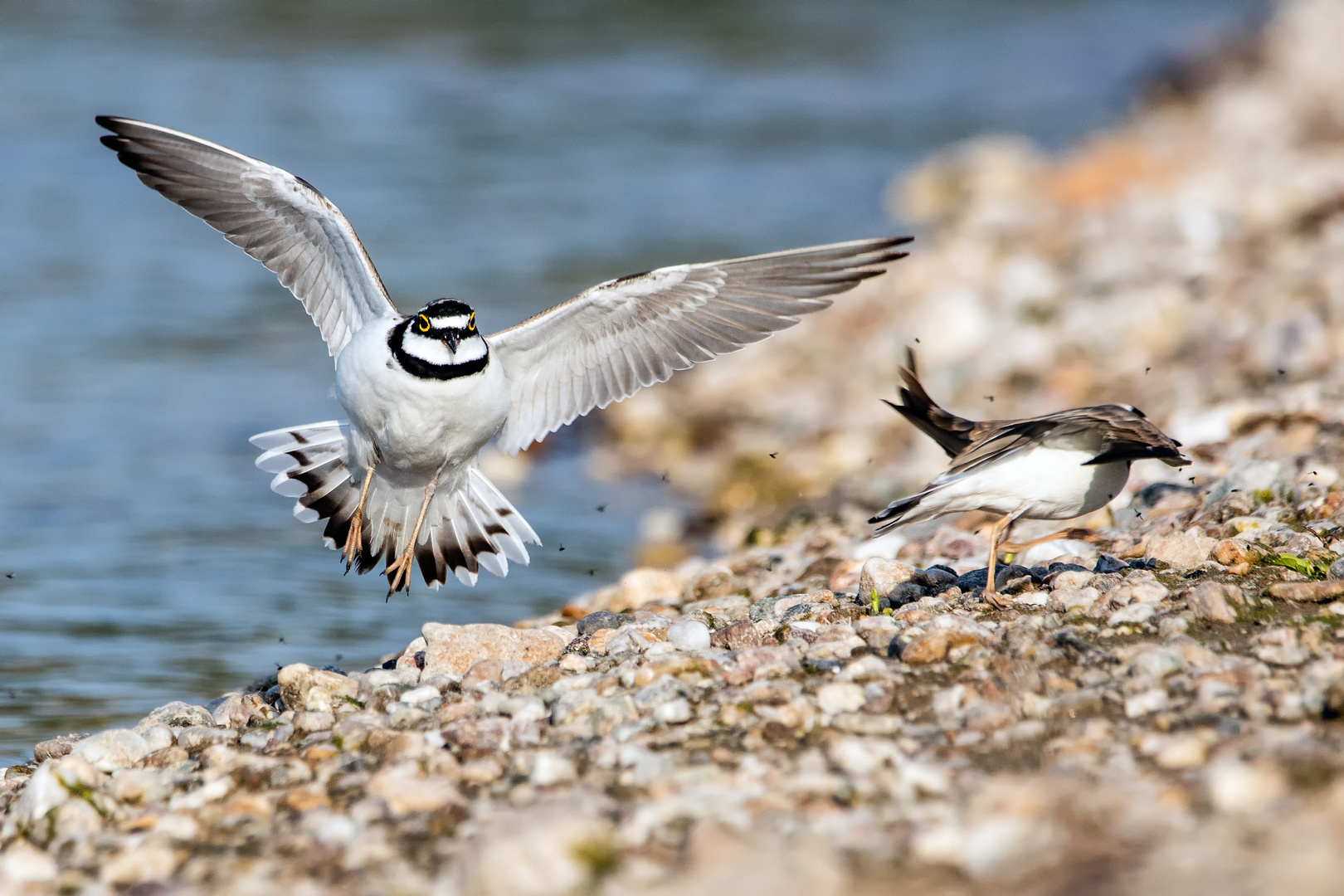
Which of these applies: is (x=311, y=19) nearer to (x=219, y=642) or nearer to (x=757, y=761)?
(x=219, y=642)

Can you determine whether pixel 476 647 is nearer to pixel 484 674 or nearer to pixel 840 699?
pixel 484 674

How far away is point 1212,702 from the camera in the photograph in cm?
388

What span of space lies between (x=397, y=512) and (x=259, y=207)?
1559 millimetres

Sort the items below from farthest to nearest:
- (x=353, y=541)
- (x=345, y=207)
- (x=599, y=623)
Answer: (x=345, y=207), (x=353, y=541), (x=599, y=623)

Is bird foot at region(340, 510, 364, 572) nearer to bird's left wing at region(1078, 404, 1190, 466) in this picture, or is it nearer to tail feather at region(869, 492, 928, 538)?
tail feather at region(869, 492, 928, 538)

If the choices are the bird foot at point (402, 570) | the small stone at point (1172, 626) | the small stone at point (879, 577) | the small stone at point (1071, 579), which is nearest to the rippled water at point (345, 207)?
the bird foot at point (402, 570)

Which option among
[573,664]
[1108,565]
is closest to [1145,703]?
[1108,565]

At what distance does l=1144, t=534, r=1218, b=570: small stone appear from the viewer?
512 cm

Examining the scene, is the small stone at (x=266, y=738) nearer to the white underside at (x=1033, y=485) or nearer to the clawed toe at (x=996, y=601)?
the white underside at (x=1033, y=485)

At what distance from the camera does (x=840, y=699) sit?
163 inches

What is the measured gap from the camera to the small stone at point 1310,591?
179 inches

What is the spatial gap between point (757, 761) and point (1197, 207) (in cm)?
854

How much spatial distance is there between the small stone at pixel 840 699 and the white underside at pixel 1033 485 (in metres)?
1.10

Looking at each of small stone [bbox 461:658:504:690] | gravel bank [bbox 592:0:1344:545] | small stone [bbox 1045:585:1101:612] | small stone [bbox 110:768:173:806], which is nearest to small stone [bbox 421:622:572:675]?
small stone [bbox 461:658:504:690]
